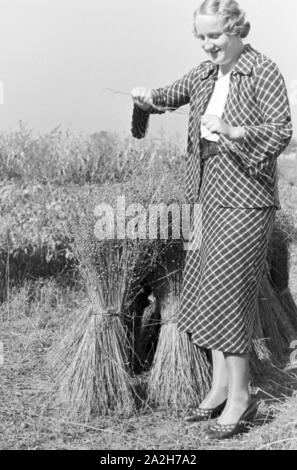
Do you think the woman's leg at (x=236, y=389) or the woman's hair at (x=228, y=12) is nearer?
the woman's hair at (x=228, y=12)

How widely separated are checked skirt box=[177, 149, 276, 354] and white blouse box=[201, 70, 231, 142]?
106mm

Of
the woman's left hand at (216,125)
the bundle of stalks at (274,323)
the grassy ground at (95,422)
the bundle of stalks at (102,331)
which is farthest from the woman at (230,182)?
the bundle of stalks at (274,323)

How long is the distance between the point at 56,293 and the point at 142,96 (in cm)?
173

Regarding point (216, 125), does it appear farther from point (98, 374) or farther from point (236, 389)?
point (98, 374)

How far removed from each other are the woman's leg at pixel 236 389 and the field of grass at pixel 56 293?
10cm

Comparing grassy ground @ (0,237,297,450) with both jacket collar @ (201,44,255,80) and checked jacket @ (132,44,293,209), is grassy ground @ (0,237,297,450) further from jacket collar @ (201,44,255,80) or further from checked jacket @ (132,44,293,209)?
jacket collar @ (201,44,255,80)

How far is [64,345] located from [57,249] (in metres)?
1.09

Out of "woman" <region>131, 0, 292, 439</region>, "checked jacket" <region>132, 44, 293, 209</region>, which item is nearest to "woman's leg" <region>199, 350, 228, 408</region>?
"woman" <region>131, 0, 292, 439</region>

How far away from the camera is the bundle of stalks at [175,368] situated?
12.6 feet

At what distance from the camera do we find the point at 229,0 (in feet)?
10.8

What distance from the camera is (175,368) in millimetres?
3836

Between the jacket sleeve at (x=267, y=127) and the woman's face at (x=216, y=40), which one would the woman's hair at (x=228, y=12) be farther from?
the jacket sleeve at (x=267, y=127)

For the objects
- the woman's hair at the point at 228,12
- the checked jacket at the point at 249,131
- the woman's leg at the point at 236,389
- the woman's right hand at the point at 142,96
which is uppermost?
the woman's hair at the point at 228,12

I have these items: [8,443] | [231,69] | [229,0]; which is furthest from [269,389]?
[229,0]
